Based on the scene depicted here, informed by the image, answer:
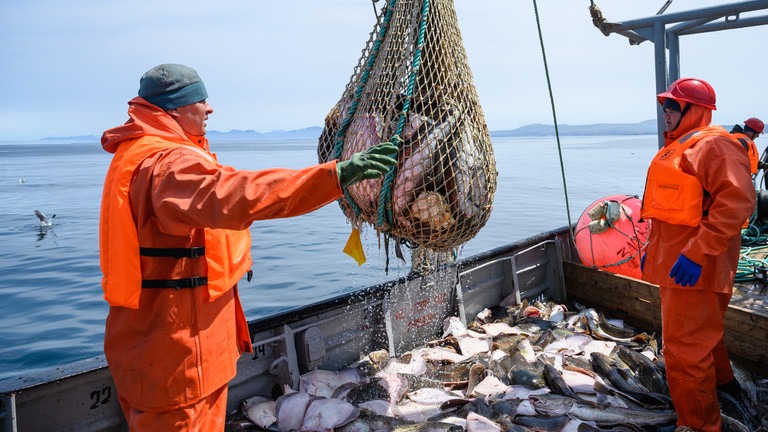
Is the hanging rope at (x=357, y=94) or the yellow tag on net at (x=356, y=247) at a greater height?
the hanging rope at (x=357, y=94)

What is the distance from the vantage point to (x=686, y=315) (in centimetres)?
324

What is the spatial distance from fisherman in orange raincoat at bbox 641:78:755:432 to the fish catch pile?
0.36 m

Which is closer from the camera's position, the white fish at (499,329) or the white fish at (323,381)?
the white fish at (323,381)

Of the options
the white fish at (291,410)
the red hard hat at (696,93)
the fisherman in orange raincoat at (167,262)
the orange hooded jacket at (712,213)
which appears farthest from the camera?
the white fish at (291,410)

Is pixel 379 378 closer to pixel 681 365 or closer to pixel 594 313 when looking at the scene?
pixel 681 365

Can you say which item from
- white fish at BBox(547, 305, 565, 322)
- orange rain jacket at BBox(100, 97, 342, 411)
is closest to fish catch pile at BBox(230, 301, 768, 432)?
white fish at BBox(547, 305, 565, 322)

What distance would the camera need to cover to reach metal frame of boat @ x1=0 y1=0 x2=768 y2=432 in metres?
3.10

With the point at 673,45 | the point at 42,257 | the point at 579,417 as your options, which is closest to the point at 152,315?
the point at 579,417

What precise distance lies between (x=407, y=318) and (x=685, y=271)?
2.46m

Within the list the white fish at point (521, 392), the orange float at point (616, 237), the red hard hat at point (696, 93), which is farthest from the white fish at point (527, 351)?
the red hard hat at point (696, 93)

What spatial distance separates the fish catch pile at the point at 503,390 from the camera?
3.55m

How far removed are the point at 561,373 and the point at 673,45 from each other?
4.89 metres

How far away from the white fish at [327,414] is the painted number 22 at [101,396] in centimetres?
→ 116

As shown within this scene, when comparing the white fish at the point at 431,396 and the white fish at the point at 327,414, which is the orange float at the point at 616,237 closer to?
the white fish at the point at 431,396
